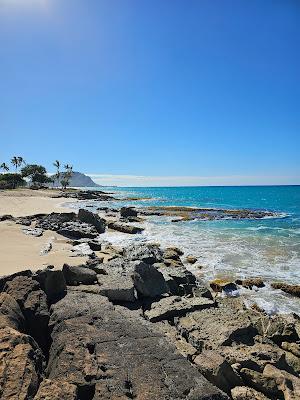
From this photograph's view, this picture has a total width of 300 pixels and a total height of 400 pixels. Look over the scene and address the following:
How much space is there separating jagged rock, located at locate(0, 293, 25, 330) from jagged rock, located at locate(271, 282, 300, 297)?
11.1 m

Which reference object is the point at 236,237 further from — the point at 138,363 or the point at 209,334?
the point at 138,363

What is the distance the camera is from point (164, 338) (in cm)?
629

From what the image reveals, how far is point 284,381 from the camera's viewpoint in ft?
19.7

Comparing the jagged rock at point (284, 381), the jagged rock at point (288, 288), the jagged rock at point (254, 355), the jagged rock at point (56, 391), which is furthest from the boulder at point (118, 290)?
the jagged rock at point (288, 288)

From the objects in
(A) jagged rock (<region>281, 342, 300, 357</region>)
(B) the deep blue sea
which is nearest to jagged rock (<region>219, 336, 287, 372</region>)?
(A) jagged rock (<region>281, 342, 300, 357</region>)

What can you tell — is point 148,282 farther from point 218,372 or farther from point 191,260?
point 191,260

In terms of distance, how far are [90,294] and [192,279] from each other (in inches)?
241

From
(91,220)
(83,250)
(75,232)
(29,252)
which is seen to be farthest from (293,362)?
(91,220)

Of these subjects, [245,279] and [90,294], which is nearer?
[90,294]

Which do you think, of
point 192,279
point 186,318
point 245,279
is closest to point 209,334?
point 186,318

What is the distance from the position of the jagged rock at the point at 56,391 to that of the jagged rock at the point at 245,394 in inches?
116

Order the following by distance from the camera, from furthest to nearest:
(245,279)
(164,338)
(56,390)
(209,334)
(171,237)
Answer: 1. (171,237)
2. (245,279)
3. (209,334)
4. (164,338)
5. (56,390)

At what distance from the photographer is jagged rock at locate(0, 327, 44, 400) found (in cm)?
407

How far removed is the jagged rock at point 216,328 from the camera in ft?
24.0
